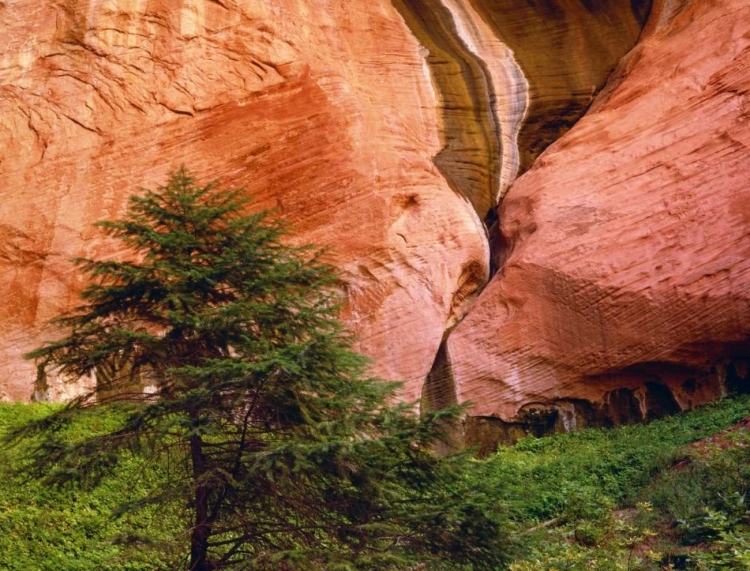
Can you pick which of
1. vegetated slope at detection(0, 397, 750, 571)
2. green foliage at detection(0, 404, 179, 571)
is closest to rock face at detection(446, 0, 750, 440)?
vegetated slope at detection(0, 397, 750, 571)

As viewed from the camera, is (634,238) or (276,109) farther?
(276,109)

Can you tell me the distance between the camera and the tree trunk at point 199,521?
617cm

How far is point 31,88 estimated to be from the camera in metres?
16.1

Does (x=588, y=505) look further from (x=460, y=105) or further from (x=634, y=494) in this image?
(x=460, y=105)

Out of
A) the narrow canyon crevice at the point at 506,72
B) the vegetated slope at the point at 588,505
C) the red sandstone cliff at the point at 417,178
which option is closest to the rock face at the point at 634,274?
the red sandstone cliff at the point at 417,178

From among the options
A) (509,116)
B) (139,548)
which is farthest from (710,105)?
(139,548)

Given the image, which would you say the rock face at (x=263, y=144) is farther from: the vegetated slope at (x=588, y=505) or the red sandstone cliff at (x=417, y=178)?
the vegetated slope at (x=588, y=505)

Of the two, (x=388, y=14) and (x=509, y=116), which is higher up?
(x=388, y=14)

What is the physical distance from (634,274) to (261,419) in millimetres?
8836

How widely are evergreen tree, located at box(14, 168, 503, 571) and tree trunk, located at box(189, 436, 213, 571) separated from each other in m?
0.01

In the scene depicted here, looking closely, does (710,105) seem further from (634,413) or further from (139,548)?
(139,548)

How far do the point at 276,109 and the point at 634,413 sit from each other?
318 inches

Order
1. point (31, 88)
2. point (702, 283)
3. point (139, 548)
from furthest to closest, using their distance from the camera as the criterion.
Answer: point (31, 88) → point (702, 283) → point (139, 548)

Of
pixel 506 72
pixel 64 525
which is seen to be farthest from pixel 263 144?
pixel 64 525
